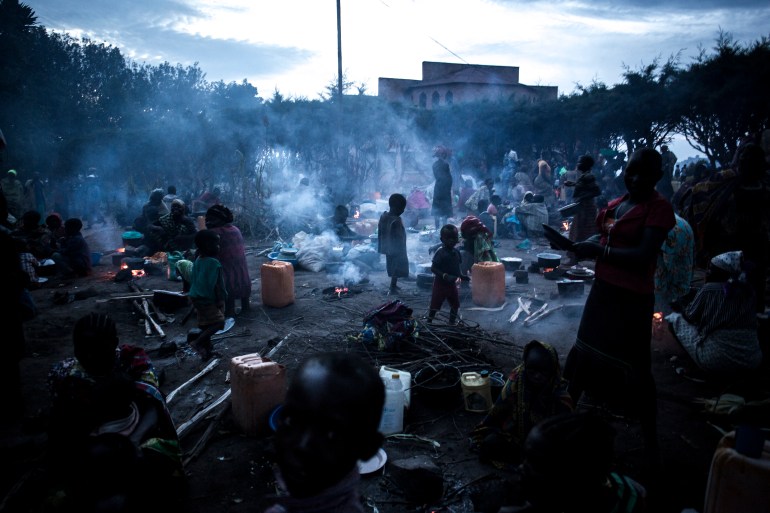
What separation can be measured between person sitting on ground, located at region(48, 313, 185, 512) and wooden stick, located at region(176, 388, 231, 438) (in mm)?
908

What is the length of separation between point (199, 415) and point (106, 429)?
1.43 meters

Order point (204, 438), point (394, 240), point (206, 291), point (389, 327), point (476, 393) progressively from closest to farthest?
point (204, 438), point (476, 393), point (389, 327), point (206, 291), point (394, 240)

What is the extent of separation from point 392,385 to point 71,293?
24.4 feet

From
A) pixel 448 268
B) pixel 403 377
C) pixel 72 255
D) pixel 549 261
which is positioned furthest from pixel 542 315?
pixel 72 255

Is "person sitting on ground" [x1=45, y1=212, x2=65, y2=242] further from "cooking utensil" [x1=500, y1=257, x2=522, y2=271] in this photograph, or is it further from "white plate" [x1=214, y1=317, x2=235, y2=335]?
"cooking utensil" [x1=500, y1=257, x2=522, y2=271]

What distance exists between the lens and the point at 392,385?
391 cm

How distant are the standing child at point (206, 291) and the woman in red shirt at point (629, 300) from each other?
4.19 m

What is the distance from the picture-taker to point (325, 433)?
4.67 ft

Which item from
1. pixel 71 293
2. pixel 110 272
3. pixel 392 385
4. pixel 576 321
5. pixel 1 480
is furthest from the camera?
pixel 110 272

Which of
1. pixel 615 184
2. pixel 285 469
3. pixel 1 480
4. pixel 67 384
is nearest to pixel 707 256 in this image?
pixel 285 469

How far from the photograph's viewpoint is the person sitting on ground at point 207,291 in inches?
222

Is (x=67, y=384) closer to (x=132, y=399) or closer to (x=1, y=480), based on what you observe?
(x=132, y=399)

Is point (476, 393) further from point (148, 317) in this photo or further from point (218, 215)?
point (148, 317)

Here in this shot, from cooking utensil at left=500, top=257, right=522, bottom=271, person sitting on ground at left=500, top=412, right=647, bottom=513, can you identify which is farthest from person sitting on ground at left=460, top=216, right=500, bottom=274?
person sitting on ground at left=500, top=412, right=647, bottom=513
